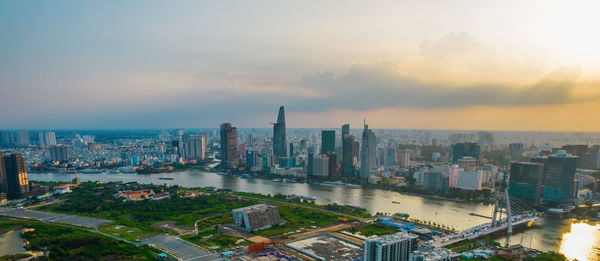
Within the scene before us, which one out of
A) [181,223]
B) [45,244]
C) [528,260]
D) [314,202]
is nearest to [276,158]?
[314,202]

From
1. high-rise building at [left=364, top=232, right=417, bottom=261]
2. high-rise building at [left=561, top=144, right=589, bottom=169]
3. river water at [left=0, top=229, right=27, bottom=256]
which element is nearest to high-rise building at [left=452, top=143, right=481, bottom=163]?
high-rise building at [left=561, top=144, right=589, bottom=169]

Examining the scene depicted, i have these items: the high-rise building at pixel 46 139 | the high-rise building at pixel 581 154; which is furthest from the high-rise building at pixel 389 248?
the high-rise building at pixel 46 139

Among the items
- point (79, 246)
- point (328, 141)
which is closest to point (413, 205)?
point (328, 141)

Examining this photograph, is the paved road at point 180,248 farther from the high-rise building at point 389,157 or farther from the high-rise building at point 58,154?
the high-rise building at point 58,154

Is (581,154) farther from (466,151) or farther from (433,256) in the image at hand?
(433,256)

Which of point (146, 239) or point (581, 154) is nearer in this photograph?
point (146, 239)

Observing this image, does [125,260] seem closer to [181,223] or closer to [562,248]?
[181,223]

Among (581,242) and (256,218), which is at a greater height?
(256,218)
